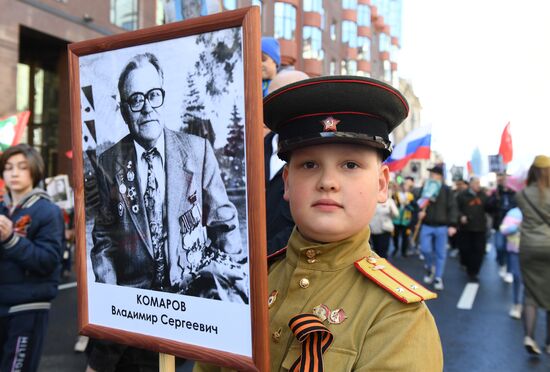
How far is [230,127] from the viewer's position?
4.24ft

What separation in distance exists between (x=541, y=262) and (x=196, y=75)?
14.9 feet

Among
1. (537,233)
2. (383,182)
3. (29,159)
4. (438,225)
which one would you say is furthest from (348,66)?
(383,182)

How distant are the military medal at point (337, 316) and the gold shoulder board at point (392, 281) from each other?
12cm

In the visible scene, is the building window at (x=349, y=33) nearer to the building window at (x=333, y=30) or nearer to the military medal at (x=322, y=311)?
the building window at (x=333, y=30)

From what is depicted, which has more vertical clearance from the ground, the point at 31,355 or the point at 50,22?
the point at 50,22

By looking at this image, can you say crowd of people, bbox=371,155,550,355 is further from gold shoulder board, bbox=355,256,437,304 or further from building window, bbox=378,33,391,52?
building window, bbox=378,33,391,52

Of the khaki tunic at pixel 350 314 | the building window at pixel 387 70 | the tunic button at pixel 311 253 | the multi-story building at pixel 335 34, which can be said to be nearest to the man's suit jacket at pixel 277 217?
the khaki tunic at pixel 350 314

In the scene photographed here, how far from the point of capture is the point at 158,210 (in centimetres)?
144

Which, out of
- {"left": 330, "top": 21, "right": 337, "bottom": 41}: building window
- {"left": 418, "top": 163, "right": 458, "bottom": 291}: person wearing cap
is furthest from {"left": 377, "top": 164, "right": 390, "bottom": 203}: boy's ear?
{"left": 330, "top": 21, "right": 337, "bottom": 41}: building window

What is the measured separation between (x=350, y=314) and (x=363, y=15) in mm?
50916

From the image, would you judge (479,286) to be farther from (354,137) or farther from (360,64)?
(360,64)

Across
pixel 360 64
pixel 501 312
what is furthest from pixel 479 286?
pixel 360 64

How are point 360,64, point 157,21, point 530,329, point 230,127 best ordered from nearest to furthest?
point 230,127, point 530,329, point 157,21, point 360,64

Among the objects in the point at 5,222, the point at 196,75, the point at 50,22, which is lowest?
the point at 5,222
